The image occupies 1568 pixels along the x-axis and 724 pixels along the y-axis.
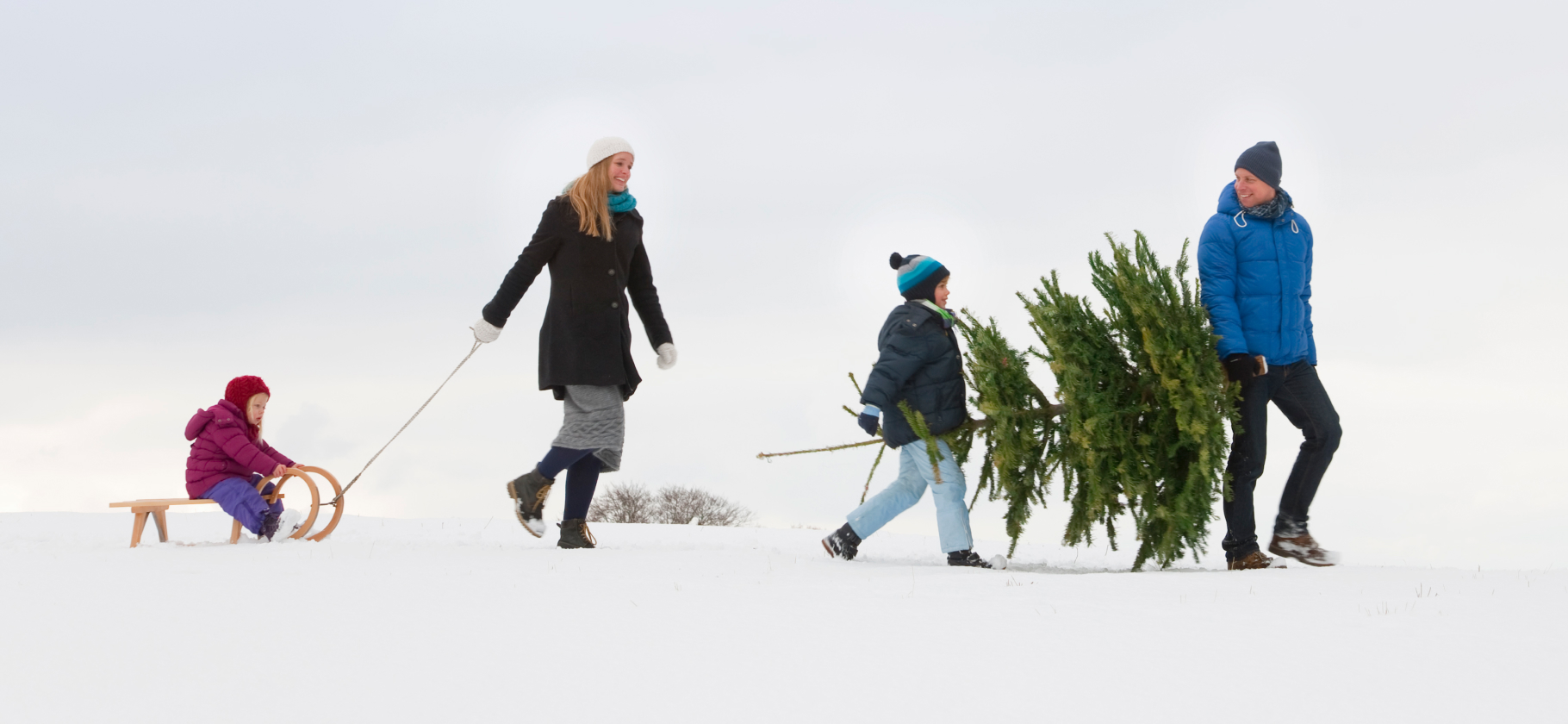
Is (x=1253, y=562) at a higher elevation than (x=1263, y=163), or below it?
below

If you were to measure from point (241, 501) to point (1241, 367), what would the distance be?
20.0 feet

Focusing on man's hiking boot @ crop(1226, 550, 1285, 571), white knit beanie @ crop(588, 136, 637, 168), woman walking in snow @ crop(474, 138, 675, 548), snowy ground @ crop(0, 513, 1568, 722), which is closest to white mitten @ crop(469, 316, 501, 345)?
woman walking in snow @ crop(474, 138, 675, 548)

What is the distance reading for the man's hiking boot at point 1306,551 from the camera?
624 centimetres

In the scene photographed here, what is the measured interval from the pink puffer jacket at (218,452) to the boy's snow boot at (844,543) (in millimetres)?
3775

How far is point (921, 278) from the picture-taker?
6301mm

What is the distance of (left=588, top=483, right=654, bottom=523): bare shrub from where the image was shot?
12.4 meters

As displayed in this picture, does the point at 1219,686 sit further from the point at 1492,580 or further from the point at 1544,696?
the point at 1492,580

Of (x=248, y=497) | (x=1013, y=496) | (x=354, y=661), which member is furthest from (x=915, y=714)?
(x=248, y=497)

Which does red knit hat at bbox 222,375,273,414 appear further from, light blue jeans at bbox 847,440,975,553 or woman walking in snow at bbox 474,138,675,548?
light blue jeans at bbox 847,440,975,553

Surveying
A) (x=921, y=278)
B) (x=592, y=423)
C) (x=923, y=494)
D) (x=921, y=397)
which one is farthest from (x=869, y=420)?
(x=592, y=423)

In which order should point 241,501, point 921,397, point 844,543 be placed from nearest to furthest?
point 921,397
point 844,543
point 241,501

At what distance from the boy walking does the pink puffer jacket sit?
4015mm

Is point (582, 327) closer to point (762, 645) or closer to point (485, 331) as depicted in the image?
point (485, 331)

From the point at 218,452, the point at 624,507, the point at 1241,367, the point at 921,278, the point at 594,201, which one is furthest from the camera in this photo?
the point at 624,507
